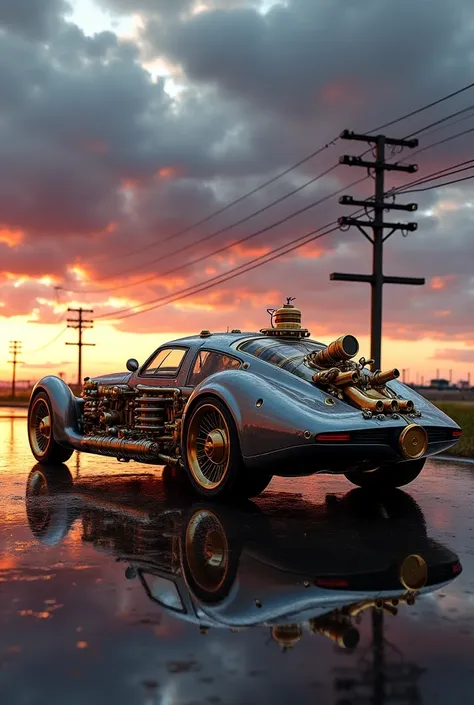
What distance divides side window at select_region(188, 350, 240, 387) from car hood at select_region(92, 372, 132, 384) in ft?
4.82

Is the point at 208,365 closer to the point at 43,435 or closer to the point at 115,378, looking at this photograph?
the point at 115,378

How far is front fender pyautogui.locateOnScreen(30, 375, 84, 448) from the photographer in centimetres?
998

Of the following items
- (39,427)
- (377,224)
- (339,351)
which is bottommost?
(39,427)

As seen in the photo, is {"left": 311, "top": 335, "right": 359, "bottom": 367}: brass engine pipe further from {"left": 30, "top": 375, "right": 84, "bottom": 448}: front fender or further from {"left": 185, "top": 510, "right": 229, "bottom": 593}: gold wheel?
{"left": 30, "top": 375, "right": 84, "bottom": 448}: front fender

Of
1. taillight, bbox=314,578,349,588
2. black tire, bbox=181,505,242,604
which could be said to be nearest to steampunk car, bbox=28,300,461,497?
black tire, bbox=181,505,242,604

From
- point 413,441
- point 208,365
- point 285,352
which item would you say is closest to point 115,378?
point 208,365

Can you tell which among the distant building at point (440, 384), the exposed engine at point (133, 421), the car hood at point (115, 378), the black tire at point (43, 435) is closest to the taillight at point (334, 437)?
the exposed engine at point (133, 421)

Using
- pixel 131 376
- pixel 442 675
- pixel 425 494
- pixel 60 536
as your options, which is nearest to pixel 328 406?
pixel 425 494

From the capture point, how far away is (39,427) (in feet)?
35.2

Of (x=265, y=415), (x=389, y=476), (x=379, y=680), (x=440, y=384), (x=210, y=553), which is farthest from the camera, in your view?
(x=440, y=384)

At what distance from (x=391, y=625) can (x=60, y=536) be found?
2.82 m

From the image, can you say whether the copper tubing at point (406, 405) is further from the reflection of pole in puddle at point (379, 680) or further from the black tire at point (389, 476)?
the reflection of pole in puddle at point (379, 680)

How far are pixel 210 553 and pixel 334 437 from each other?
171 centimetres

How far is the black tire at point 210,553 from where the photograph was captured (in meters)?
4.41
